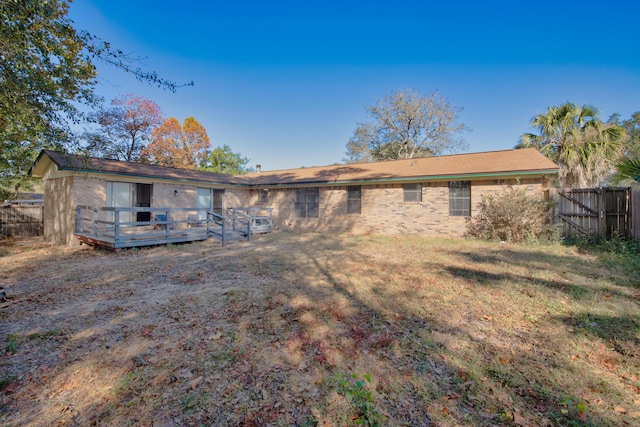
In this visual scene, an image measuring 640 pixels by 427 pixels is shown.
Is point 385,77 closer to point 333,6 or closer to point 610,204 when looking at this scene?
point 333,6

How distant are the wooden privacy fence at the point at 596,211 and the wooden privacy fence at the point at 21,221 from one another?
21.8 m

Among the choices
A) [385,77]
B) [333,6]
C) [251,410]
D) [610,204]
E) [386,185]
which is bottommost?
[251,410]

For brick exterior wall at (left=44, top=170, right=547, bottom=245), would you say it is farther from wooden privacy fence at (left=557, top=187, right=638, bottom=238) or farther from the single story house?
wooden privacy fence at (left=557, top=187, right=638, bottom=238)

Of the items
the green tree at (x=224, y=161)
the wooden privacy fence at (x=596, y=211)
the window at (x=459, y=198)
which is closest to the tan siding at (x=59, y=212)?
the window at (x=459, y=198)

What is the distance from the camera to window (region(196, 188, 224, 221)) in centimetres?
1528

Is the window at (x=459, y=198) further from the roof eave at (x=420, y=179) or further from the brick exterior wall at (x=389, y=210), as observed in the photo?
the roof eave at (x=420, y=179)

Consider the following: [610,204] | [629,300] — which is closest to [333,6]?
[610,204]

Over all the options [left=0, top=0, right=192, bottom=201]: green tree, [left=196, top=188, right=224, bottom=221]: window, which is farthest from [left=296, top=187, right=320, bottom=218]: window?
[left=0, top=0, right=192, bottom=201]: green tree

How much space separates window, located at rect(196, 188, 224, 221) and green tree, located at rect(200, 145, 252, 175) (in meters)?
17.6

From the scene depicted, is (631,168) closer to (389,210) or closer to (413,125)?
(389,210)

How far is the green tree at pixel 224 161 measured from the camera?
33.3 m

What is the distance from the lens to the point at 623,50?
13086 millimetres

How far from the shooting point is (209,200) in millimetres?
15883

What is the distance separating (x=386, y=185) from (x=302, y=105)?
43.2 ft
